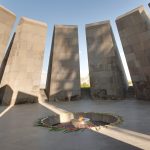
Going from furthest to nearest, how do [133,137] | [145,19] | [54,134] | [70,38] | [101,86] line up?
1. [70,38]
2. [101,86]
3. [145,19]
4. [54,134]
5. [133,137]

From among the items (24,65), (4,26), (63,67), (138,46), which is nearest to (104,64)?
(138,46)

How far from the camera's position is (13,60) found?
11328 mm

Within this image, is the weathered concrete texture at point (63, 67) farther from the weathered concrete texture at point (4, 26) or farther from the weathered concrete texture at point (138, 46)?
the weathered concrete texture at point (138, 46)

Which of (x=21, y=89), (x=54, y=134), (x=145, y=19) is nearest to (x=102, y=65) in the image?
(x=145, y=19)

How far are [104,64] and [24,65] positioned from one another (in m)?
5.96

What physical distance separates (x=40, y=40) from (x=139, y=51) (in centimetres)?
734

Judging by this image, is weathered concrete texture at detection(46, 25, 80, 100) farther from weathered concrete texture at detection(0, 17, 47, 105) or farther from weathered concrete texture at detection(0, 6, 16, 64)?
weathered concrete texture at detection(0, 6, 16, 64)

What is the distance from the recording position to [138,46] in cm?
1097

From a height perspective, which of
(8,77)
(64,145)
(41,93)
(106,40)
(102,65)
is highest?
(106,40)

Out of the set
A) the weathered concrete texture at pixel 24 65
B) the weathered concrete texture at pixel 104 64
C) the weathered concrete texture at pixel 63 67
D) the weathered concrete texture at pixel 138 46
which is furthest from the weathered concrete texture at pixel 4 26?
the weathered concrete texture at pixel 138 46

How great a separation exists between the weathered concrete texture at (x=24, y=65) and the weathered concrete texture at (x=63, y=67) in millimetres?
1033

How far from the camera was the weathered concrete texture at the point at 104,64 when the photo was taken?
12.3 m

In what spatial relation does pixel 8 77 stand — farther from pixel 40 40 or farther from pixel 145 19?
pixel 145 19

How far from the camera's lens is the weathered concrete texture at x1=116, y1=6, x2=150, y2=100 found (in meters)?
10.6
